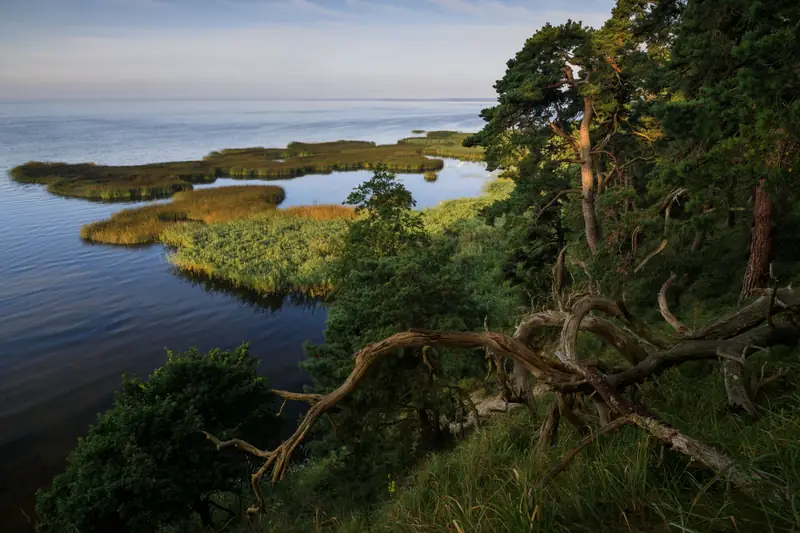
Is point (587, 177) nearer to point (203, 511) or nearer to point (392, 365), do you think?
point (392, 365)

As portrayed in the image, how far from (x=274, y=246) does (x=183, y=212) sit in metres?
15.2

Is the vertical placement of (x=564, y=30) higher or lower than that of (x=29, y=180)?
higher

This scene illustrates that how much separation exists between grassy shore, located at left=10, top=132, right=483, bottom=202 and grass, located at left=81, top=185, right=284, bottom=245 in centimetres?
755

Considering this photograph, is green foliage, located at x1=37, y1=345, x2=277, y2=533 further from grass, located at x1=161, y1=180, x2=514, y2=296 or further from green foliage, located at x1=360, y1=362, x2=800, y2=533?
grass, located at x1=161, y1=180, x2=514, y2=296

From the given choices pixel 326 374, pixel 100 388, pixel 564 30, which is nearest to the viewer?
pixel 326 374

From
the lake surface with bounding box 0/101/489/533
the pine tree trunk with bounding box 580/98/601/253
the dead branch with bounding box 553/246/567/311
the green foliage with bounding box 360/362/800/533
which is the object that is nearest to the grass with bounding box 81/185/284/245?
the lake surface with bounding box 0/101/489/533

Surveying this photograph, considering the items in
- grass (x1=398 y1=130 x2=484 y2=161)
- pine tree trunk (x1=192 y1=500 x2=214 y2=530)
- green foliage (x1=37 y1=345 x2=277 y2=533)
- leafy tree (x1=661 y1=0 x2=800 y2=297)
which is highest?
leafy tree (x1=661 y1=0 x2=800 y2=297)

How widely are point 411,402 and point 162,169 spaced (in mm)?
63329

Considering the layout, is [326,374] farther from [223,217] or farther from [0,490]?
[223,217]

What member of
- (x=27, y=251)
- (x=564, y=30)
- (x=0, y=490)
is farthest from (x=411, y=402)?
(x=27, y=251)

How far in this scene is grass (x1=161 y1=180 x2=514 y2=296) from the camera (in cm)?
2627

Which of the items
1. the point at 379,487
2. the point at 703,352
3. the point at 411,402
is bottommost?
the point at 379,487

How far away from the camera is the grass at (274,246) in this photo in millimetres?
26266

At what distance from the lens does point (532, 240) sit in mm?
15688
